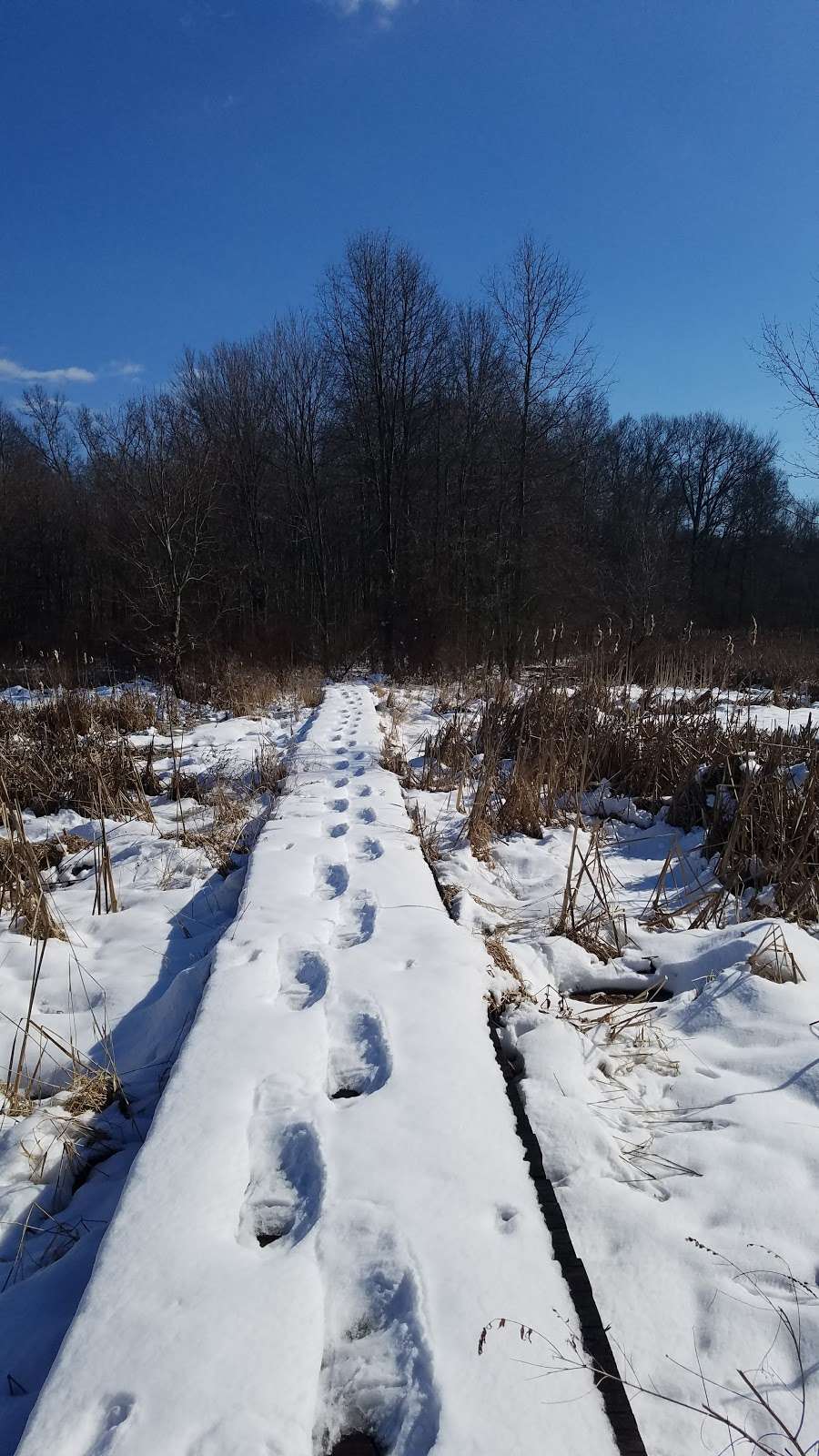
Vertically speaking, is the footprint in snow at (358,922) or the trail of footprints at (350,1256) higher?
the footprint in snow at (358,922)

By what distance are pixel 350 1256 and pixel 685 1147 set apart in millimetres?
894

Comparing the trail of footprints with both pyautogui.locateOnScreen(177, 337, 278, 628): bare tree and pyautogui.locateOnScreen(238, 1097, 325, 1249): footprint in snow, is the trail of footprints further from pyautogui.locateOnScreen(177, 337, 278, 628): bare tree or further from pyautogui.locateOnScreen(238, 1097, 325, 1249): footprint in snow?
pyautogui.locateOnScreen(177, 337, 278, 628): bare tree

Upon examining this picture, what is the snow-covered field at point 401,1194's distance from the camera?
1039 mm

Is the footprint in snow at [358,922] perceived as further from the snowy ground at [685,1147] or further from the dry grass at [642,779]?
the dry grass at [642,779]

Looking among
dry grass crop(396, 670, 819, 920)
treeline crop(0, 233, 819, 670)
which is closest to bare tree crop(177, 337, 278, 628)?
treeline crop(0, 233, 819, 670)

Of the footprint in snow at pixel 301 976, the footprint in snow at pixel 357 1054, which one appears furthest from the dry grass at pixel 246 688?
the footprint in snow at pixel 357 1054

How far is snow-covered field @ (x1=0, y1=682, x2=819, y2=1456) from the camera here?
40.9 inches

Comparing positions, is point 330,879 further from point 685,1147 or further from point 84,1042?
point 685,1147

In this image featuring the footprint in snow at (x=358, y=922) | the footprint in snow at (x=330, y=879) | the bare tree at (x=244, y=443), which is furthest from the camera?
the bare tree at (x=244, y=443)

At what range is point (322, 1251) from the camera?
129cm

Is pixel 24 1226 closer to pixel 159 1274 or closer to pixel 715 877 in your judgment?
pixel 159 1274

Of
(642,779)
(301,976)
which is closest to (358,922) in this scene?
(301,976)

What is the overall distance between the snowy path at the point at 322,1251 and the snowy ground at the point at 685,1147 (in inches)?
4.2

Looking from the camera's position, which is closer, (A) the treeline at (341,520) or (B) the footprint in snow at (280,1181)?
(B) the footprint in snow at (280,1181)
